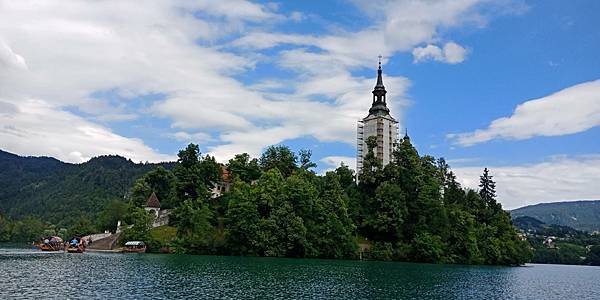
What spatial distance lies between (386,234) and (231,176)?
32.4 meters

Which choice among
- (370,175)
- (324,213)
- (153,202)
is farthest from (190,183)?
(370,175)

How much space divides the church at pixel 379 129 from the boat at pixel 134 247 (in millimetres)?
54526

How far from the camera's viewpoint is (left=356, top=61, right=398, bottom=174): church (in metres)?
120

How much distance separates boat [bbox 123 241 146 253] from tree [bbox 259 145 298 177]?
31182 mm

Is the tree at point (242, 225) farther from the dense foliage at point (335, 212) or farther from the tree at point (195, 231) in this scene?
the tree at point (195, 231)

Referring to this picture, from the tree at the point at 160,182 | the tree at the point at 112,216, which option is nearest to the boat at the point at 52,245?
the tree at the point at 112,216

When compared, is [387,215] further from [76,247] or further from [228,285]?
[228,285]

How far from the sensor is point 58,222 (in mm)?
181750

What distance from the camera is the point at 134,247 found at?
3159 inches

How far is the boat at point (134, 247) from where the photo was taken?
7988cm

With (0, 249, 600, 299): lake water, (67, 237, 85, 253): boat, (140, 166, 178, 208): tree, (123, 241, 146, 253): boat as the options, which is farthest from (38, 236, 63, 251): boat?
(0, 249, 600, 299): lake water

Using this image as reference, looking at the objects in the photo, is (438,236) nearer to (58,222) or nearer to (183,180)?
(183,180)

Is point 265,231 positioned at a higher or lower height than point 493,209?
lower

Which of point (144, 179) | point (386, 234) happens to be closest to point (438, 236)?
point (386, 234)
